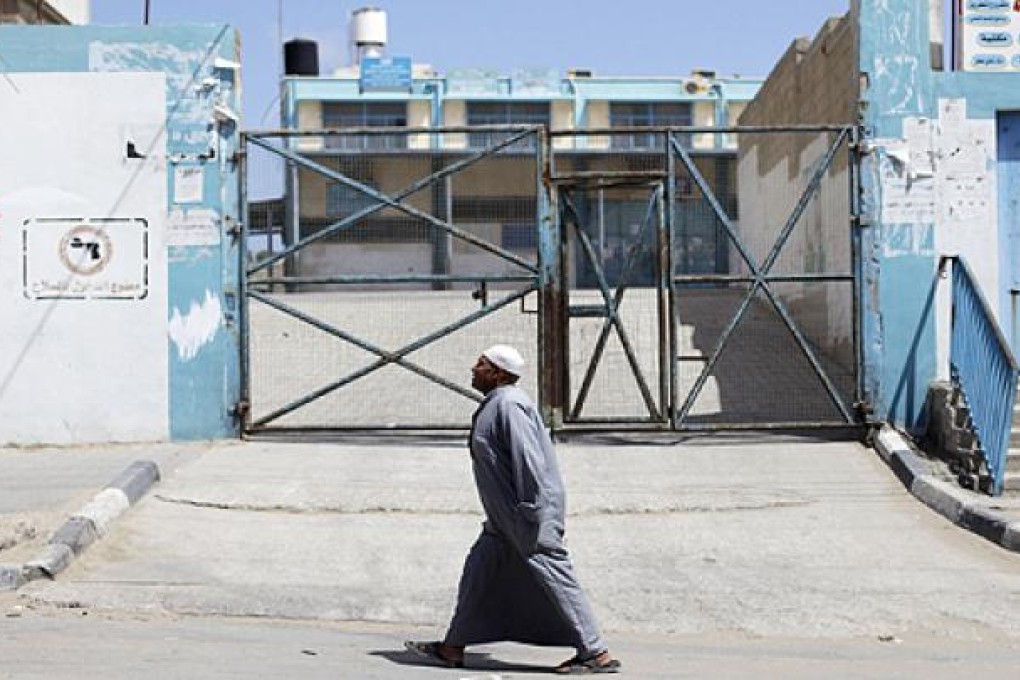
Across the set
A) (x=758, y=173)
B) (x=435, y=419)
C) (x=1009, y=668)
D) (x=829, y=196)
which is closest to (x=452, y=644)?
→ (x=1009, y=668)

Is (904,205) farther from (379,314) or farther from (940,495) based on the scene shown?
(379,314)

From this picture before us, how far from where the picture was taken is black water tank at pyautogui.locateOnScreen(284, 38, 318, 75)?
53.8m

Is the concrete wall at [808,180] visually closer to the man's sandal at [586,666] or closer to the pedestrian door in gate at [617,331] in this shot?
the pedestrian door in gate at [617,331]

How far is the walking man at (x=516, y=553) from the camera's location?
7.25 meters

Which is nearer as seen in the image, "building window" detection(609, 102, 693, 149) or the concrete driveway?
the concrete driveway

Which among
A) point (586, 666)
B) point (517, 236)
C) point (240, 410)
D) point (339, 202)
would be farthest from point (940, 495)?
point (339, 202)

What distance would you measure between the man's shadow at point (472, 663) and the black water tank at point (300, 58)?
156 ft

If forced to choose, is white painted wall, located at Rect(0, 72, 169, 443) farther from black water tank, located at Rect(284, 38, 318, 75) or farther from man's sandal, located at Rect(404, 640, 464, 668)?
black water tank, located at Rect(284, 38, 318, 75)

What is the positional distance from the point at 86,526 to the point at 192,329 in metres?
3.78

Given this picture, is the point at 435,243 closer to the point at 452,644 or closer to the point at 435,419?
the point at 435,419

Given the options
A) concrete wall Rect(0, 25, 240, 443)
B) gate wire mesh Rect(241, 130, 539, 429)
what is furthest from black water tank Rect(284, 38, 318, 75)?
concrete wall Rect(0, 25, 240, 443)

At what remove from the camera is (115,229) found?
1359 cm

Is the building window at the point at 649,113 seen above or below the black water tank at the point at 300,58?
below

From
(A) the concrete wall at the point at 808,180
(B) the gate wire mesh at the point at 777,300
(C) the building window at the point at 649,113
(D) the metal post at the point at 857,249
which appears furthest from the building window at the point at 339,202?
(C) the building window at the point at 649,113
